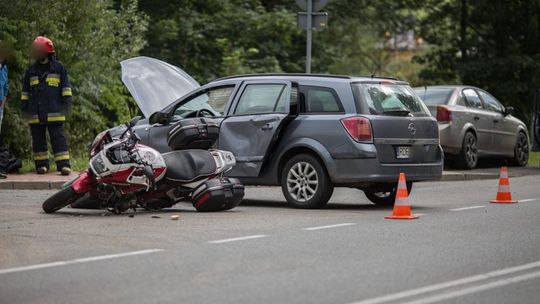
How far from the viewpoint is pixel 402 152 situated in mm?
14117

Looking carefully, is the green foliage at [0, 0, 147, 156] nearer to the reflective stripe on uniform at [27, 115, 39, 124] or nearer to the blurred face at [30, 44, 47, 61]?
the blurred face at [30, 44, 47, 61]

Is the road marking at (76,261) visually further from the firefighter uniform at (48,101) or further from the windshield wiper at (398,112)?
the firefighter uniform at (48,101)

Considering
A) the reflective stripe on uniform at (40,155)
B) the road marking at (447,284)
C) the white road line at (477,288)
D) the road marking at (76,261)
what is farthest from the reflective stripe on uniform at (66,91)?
the white road line at (477,288)

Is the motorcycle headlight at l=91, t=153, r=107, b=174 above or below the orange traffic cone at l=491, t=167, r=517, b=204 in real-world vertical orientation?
above

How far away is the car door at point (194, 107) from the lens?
1508 cm

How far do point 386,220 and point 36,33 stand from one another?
9.61m

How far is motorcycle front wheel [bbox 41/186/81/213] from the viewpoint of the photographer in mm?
12992

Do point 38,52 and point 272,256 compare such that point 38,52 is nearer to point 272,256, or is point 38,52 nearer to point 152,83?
point 152,83

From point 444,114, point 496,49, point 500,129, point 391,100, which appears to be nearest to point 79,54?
point 444,114

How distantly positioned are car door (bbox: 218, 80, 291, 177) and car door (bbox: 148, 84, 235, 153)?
0.22 metres

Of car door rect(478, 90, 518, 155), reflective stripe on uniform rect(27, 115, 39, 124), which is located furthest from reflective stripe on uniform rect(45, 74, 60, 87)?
car door rect(478, 90, 518, 155)

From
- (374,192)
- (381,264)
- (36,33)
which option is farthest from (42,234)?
(36,33)

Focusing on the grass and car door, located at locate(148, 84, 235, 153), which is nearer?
car door, located at locate(148, 84, 235, 153)

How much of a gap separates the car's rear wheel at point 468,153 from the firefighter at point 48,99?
7093 millimetres
